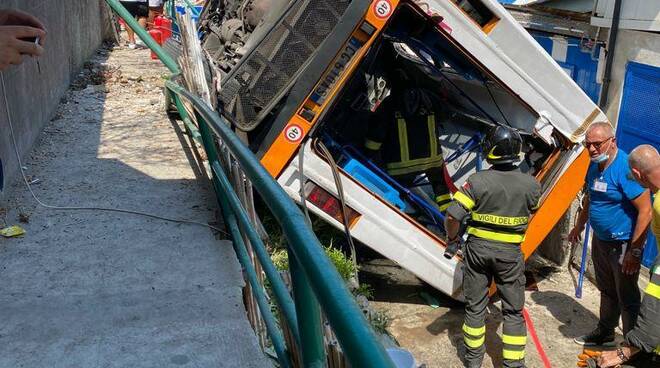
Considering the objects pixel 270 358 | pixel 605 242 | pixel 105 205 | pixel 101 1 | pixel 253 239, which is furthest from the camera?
pixel 101 1

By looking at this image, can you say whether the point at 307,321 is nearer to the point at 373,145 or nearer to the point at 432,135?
the point at 373,145

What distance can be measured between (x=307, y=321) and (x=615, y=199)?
380 cm

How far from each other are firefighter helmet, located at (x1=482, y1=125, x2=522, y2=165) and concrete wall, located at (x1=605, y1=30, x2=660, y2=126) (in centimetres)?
176

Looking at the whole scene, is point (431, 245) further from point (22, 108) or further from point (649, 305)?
point (22, 108)

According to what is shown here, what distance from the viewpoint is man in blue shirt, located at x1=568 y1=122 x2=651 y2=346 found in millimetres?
4652

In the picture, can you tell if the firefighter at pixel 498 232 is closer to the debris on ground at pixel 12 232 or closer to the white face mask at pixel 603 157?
the white face mask at pixel 603 157

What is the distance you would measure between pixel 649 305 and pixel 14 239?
141 inches

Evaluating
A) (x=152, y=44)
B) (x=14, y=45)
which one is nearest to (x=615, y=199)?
(x=14, y=45)

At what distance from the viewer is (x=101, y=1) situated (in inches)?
516

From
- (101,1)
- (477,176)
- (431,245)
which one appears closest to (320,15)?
(477,176)

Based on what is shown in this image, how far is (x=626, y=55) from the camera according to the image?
595cm

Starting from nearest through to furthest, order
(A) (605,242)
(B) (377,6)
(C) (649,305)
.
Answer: (C) (649,305), (B) (377,6), (A) (605,242)

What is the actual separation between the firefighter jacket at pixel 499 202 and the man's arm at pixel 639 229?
25.8 inches

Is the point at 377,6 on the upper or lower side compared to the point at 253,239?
upper
